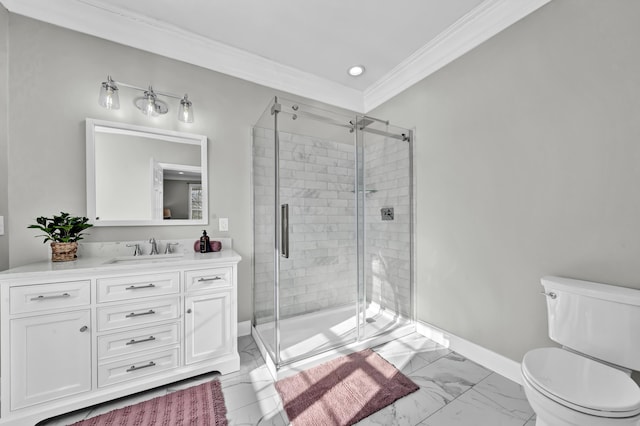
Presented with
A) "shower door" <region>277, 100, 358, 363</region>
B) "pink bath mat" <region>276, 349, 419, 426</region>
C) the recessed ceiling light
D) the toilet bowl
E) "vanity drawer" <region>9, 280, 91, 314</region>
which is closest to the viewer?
the toilet bowl

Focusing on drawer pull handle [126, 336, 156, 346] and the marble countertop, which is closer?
the marble countertop

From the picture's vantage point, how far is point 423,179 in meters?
2.40

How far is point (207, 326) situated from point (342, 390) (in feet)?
3.21

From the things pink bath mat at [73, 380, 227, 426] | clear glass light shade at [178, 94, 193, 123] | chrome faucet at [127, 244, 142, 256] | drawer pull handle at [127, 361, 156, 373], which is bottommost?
pink bath mat at [73, 380, 227, 426]

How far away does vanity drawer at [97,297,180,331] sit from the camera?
1.51 metres

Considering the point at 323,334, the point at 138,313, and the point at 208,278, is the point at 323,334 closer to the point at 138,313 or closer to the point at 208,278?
the point at 208,278

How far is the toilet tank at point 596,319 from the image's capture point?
3.94 feet

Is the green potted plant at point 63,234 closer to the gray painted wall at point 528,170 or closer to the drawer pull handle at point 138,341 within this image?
the drawer pull handle at point 138,341

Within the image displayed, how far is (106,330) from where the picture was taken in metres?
1.51

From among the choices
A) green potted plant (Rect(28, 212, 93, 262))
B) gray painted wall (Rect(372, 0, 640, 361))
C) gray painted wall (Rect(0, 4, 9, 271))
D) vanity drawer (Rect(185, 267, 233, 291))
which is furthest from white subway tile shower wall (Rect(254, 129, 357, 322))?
gray painted wall (Rect(0, 4, 9, 271))

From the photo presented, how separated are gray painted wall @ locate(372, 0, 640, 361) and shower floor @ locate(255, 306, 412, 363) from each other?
0.43 m

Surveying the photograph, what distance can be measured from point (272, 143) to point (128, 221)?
1.22 metres

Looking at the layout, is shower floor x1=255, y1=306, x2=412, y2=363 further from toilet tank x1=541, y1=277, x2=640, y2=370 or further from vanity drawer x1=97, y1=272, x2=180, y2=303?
toilet tank x1=541, y1=277, x2=640, y2=370

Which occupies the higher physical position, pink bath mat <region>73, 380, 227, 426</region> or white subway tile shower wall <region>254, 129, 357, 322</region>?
white subway tile shower wall <region>254, 129, 357, 322</region>
